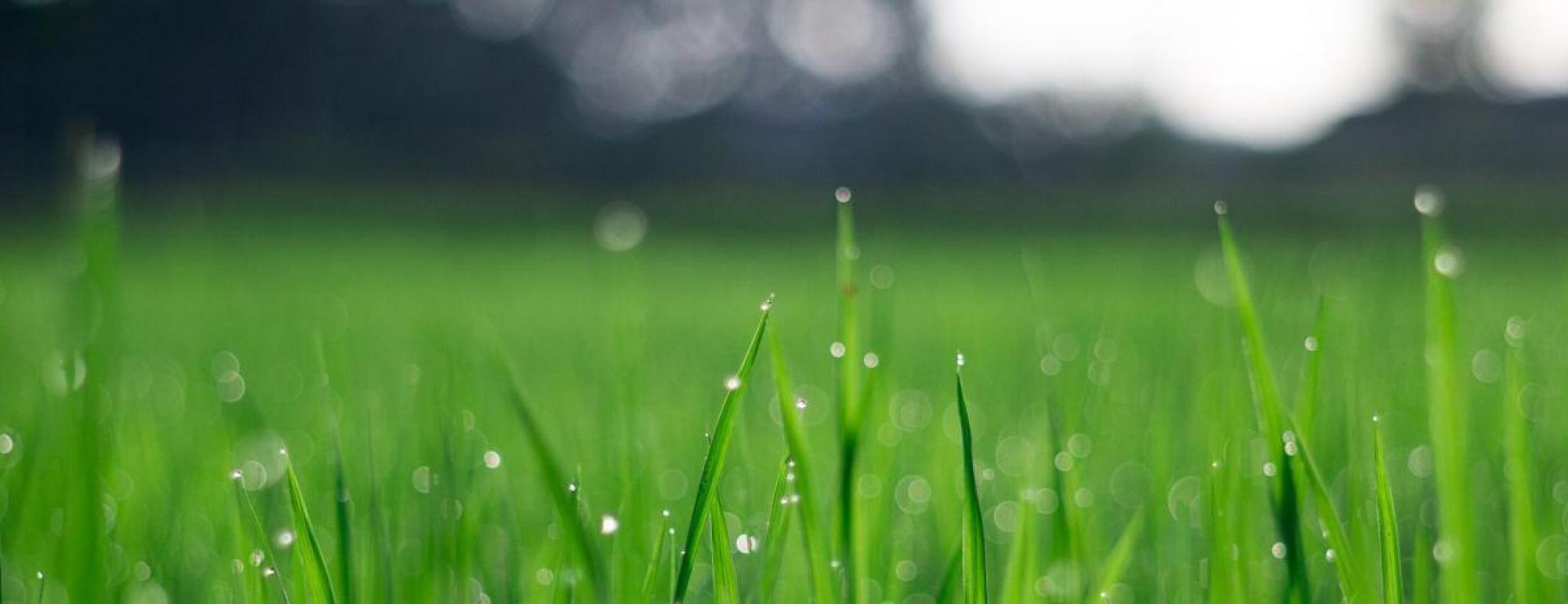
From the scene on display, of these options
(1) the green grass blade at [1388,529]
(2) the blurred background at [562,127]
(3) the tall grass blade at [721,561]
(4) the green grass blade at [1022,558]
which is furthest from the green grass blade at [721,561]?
(2) the blurred background at [562,127]

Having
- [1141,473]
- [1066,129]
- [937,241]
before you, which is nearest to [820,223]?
[937,241]

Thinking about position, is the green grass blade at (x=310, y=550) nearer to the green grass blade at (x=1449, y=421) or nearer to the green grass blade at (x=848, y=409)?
the green grass blade at (x=848, y=409)

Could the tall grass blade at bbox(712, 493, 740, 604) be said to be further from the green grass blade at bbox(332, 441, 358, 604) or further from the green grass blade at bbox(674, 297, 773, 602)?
the green grass blade at bbox(332, 441, 358, 604)

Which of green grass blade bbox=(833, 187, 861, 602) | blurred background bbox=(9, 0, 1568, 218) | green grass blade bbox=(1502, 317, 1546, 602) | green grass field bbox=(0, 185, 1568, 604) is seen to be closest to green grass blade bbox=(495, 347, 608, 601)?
green grass field bbox=(0, 185, 1568, 604)

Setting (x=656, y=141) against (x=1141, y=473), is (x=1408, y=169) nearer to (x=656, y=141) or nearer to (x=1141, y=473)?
(x=656, y=141)

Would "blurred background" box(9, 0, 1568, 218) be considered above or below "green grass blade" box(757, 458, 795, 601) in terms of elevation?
above

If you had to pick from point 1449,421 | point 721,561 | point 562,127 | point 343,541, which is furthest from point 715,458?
point 562,127
